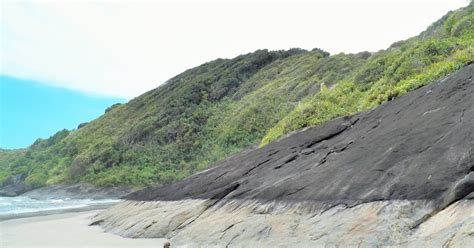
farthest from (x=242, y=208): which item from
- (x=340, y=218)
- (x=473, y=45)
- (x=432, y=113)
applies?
(x=473, y=45)

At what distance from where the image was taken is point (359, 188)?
9391 millimetres

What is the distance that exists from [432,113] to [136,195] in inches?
645

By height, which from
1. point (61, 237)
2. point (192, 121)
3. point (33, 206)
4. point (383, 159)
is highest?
point (192, 121)

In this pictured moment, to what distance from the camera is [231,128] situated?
2295 inches

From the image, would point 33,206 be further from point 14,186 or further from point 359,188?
point 14,186

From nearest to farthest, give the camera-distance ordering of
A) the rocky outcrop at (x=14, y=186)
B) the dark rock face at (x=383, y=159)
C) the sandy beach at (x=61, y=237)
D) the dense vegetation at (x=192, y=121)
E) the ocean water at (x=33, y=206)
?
the dark rock face at (x=383, y=159) → the sandy beach at (x=61, y=237) → the ocean water at (x=33, y=206) → the dense vegetation at (x=192, y=121) → the rocky outcrop at (x=14, y=186)

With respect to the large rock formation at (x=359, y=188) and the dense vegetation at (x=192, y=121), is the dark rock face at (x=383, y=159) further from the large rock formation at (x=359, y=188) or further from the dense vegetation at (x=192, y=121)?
the dense vegetation at (x=192, y=121)

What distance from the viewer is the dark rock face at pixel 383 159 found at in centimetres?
823

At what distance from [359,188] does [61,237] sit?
11.8 m

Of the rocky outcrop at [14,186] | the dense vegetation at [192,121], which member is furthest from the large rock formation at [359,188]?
the rocky outcrop at [14,186]

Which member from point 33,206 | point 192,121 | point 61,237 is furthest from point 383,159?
point 192,121

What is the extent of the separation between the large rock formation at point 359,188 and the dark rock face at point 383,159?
0.09ft

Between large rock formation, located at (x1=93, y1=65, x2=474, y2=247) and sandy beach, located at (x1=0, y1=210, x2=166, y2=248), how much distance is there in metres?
0.82

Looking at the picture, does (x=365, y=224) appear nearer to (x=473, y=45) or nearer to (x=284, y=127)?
(x=473, y=45)
